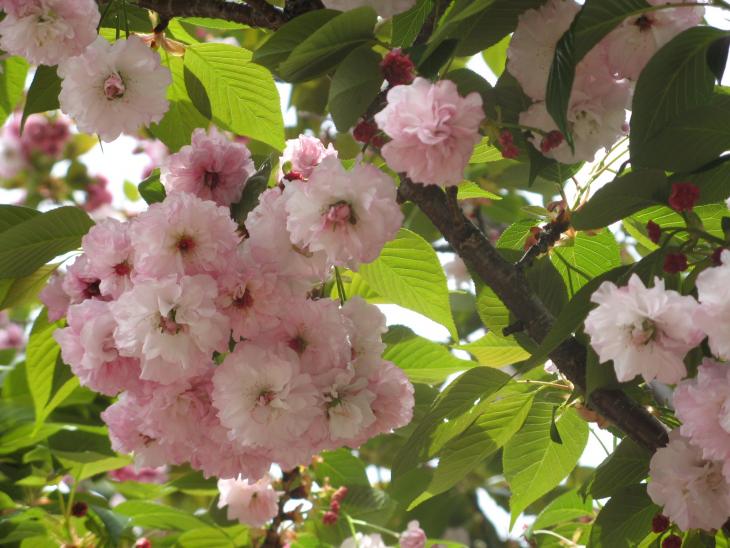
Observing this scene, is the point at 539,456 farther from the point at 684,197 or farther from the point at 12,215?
the point at 12,215

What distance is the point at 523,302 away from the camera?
927 mm

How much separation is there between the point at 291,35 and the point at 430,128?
20 centimetres

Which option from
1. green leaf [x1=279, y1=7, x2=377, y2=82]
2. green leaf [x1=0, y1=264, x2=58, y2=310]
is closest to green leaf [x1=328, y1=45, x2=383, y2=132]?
green leaf [x1=279, y1=7, x2=377, y2=82]

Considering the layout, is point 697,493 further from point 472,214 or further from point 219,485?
point 472,214

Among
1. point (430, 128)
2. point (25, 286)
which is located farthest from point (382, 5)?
point (25, 286)

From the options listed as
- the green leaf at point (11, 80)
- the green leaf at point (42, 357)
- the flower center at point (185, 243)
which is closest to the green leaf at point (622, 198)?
the flower center at point (185, 243)

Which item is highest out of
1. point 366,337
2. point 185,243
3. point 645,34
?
point 645,34

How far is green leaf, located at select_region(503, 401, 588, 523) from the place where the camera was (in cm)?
114

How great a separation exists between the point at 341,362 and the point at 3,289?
20.3 inches

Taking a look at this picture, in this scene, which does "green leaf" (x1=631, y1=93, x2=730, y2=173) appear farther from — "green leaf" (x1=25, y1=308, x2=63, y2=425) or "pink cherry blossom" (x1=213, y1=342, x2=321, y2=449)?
"green leaf" (x1=25, y1=308, x2=63, y2=425)

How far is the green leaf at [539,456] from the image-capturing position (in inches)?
44.8

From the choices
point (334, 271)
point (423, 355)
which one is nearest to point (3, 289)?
point (334, 271)

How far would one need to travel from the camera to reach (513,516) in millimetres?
1166

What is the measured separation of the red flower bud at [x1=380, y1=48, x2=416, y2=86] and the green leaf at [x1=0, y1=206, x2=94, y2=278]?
0.47 m
